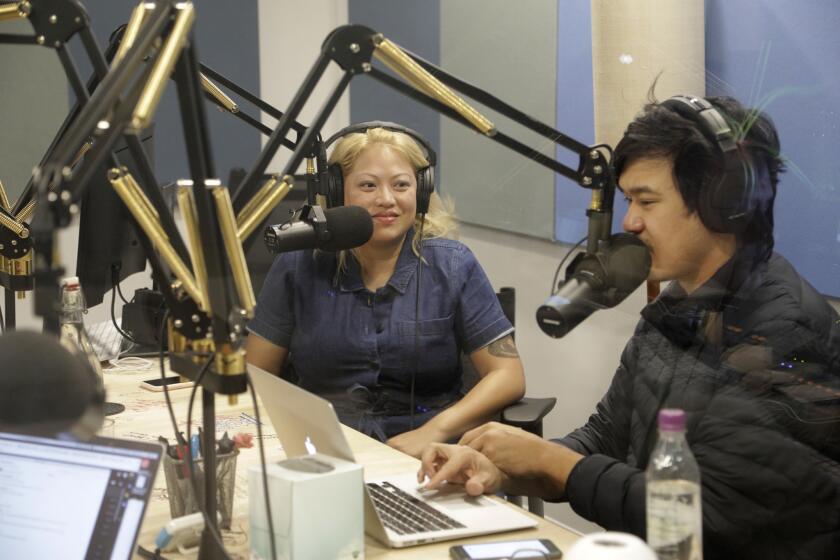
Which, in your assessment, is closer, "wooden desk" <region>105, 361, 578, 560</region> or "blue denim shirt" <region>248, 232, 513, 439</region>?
"wooden desk" <region>105, 361, 578, 560</region>

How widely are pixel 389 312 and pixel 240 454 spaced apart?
2.13 feet

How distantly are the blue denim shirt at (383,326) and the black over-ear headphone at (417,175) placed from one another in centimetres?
14

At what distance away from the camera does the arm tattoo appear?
2367mm

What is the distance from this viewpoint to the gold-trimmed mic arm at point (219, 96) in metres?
1.66

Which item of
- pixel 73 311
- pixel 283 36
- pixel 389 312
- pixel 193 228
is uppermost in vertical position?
pixel 283 36

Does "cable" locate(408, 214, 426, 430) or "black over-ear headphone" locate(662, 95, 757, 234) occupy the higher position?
"black over-ear headphone" locate(662, 95, 757, 234)

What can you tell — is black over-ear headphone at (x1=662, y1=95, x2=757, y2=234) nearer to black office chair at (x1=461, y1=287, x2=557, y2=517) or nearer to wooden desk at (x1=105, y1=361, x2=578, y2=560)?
wooden desk at (x1=105, y1=361, x2=578, y2=560)

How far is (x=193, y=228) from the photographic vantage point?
41.8 inches

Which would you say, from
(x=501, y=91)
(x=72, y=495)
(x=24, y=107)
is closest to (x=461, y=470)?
(x=72, y=495)

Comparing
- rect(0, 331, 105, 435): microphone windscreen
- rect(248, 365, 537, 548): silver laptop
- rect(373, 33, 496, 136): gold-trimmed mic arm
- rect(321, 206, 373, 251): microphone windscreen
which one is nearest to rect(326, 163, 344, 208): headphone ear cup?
rect(321, 206, 373, 251): microphone windscreen

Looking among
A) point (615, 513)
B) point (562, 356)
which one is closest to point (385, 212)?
point (562, 356)

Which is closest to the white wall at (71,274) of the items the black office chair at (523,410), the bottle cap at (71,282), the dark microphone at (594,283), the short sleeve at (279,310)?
the bottle cap at (71,282)

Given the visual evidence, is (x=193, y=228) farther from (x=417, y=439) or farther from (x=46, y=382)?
(x=417, y=439)

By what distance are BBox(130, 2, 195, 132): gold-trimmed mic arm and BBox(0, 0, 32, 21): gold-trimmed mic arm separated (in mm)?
367
